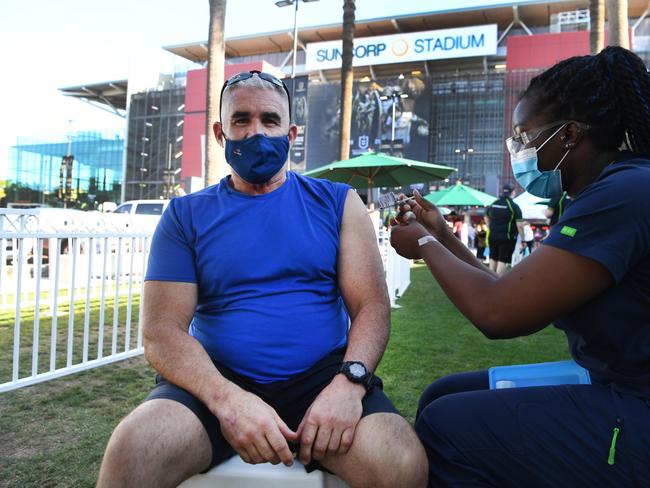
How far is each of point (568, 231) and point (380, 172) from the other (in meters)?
10.4

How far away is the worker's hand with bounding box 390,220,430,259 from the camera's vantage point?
5.96 ft

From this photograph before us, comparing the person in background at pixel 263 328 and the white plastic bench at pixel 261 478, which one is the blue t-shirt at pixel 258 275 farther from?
the white plastic bench at pixel 261 478

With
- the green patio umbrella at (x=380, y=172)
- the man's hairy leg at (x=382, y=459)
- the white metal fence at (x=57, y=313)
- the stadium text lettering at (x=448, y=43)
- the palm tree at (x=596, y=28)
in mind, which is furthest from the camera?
the stadium text lettering at (x=448, y=43)

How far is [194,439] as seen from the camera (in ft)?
4.91

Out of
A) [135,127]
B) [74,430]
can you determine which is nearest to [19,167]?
[135,127]

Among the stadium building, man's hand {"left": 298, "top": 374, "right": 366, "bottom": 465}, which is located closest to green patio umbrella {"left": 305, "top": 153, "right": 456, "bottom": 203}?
man's hand {"left": 298, "top": 374, "right": 366, "bottom": 465}

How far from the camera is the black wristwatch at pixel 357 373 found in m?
1.67

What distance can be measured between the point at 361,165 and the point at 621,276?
28.4 ft

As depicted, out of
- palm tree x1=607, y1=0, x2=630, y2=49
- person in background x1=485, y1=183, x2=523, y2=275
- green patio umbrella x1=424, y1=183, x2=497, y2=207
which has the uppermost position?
palm tree x1=607, y1=0, x2=630, y2=49

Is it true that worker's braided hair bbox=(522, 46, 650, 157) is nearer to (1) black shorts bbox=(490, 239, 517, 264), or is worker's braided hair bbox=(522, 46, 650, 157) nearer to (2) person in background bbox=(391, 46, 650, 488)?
(2) person in background bbox=(391, 46, 650, 488)

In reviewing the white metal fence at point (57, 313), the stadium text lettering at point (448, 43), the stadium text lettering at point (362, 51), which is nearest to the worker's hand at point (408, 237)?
the white metal fence at point (57, 313)

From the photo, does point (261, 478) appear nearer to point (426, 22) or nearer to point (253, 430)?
point (253, 430)

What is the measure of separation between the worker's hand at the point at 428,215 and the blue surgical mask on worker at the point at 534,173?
34 cm

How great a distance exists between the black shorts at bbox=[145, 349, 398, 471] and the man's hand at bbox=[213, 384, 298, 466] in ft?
0.19
